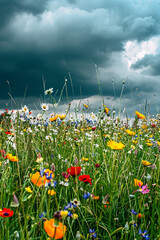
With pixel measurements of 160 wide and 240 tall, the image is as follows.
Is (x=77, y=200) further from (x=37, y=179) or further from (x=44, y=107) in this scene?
(x=44, y=107)

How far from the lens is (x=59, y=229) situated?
2.58 ft

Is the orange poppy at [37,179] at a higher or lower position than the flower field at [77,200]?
higher

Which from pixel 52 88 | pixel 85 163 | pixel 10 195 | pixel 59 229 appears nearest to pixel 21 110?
pixel 52 88

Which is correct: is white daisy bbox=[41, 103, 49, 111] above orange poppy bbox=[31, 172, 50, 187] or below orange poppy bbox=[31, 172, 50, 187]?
above

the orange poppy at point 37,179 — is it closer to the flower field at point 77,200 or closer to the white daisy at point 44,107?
the flower field at point 77,200

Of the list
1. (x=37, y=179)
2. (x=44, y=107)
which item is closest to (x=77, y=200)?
(x=37, y=179)

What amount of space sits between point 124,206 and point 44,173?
774mm

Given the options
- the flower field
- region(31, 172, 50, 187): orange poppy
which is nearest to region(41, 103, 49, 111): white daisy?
the flower field

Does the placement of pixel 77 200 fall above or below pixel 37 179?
below

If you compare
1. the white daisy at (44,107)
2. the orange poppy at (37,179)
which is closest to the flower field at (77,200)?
the orange poppy at (37,179)

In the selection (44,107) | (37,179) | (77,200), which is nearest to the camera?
(37,179)

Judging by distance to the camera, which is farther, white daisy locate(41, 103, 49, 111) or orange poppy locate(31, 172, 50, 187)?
white daisy locate(41, 103, 49, 111)

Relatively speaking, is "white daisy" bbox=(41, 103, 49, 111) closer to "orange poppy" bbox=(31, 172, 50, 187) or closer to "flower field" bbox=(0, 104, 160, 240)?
"flower field" bbox=(0, 104, 160, 240)

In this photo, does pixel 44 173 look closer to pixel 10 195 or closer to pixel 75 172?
pixel 75 172
